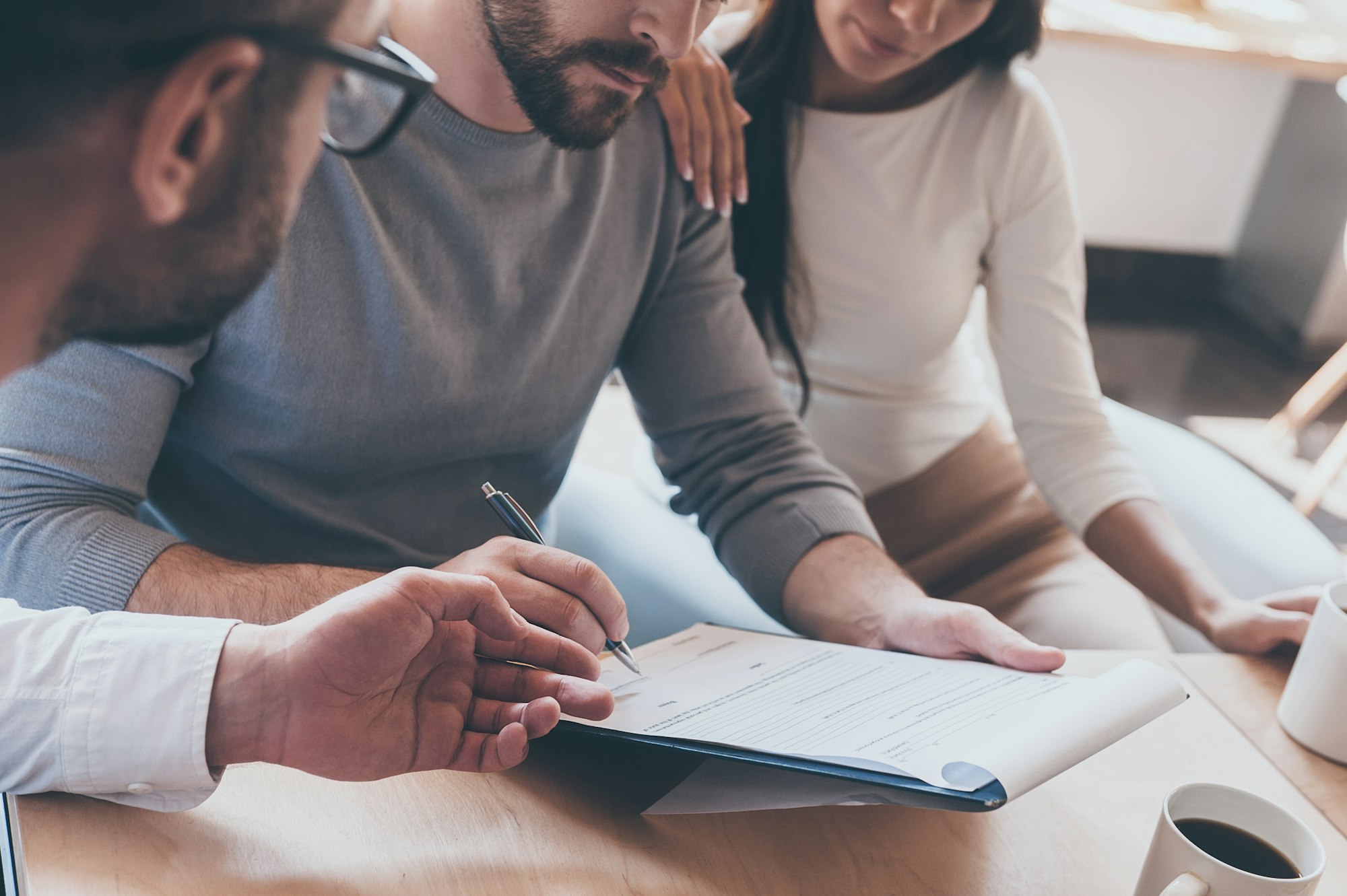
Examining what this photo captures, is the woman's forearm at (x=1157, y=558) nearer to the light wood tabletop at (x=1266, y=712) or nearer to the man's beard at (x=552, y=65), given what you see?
the light wood tabletop at (x=1266, y=712)

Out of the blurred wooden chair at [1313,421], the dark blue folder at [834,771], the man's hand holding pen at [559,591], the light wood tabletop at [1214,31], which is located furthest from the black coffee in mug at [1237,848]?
the light wood tabletop at [1214,31]

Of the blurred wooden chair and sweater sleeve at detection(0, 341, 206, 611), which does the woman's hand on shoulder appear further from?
the blurred wooden chair

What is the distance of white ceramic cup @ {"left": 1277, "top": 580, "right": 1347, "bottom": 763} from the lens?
0.81 m

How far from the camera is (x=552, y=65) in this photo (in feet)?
2.97

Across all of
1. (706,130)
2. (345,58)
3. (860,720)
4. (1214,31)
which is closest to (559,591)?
(860,720)

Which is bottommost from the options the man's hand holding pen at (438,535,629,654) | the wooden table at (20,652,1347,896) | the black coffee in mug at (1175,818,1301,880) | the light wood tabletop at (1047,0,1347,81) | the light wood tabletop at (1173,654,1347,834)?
the wooden table at (20,652,1347,896)

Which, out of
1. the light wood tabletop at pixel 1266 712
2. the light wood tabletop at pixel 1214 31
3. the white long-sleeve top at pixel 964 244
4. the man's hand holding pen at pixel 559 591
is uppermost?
the light wood tabletop at pixel 1214 31

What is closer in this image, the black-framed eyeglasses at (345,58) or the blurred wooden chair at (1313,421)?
the black-framed eyeglasses at (345,58)

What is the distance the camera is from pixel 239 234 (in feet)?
1.50

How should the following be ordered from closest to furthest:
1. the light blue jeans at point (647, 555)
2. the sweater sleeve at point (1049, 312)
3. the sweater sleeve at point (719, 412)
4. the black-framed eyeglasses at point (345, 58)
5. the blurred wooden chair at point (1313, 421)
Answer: the black-framed eyeglasses at point (345, 58) < the sweater sleeve at point (719, 412) < the light blue jeans at point (647, 555) < the sweater sleeve at point (1049, 312) < the blurred wooden chair at point (1313, 421)

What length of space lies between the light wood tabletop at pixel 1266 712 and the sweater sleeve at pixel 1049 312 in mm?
344

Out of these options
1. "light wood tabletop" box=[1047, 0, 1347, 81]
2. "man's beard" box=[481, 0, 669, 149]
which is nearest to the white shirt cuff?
"man's beard" box=[481, 0, 669, 149]

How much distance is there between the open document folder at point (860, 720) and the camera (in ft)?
2.04

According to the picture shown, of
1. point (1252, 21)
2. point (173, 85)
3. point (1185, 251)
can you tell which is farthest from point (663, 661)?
point (1185, 251)
